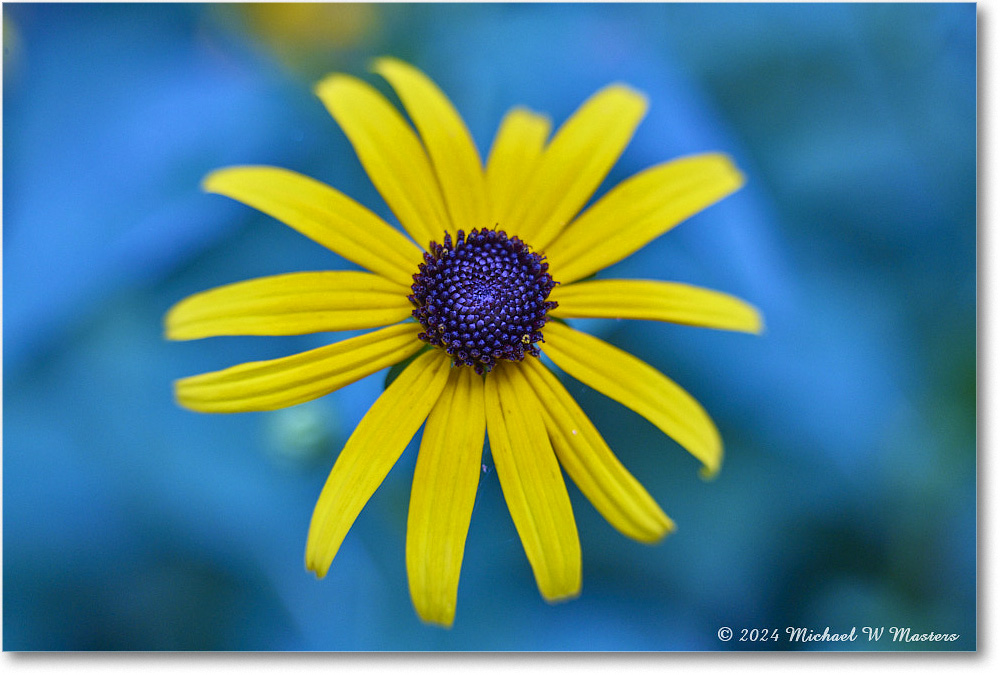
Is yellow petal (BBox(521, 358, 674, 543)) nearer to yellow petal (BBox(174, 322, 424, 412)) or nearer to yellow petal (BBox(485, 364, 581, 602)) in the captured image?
yellow petal (BBox(485, 364, 581, 602))

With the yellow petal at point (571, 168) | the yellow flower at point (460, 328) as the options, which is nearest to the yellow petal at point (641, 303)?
the yellow flower at point (460, 328)

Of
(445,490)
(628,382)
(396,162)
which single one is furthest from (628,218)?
(445,490)

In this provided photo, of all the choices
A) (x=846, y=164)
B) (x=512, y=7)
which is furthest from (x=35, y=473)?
(x=846, y=164)

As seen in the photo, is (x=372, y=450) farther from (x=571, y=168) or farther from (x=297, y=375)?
(x=571, y=168)

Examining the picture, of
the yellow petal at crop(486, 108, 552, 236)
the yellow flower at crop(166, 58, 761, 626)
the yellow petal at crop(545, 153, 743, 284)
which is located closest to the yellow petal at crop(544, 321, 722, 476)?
A: the yellow flower at crop(166, 58, 761, 626)

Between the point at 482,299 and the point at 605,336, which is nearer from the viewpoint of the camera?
the point at 482,299

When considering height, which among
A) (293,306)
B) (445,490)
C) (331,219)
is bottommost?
(445,490)

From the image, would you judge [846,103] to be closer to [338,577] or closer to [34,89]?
[338,577]
